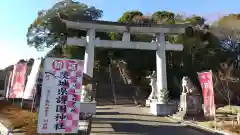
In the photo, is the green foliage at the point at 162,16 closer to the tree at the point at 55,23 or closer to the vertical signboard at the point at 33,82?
the tree at the point at 55,23

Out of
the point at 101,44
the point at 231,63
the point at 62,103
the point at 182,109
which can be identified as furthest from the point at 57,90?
the point at 231,63

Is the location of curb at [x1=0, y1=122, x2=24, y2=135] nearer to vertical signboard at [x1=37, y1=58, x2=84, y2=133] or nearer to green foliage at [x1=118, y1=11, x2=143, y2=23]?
vertical signboard at [x1=37, y1=58, x2=84, y2=133]

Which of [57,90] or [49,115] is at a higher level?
[57,90]

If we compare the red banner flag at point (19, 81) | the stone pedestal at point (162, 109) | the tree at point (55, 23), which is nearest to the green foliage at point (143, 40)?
the tree at point (55, 23)

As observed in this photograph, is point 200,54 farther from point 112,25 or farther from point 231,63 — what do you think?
point 112,25

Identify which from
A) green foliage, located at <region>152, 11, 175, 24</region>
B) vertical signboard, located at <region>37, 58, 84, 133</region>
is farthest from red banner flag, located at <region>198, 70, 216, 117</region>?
green foliage, located at <region>152, 11, 175, 24</region>

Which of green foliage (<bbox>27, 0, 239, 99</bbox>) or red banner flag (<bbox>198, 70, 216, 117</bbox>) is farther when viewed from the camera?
green foliage (<bbox>27, 0, 239, 99</bbox>)

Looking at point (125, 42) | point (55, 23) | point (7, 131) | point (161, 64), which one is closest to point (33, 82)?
point (7, 131)

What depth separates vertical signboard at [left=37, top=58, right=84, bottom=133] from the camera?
6.36m

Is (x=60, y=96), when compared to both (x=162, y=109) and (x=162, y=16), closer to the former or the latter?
(x=162, y=109)

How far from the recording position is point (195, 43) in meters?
29.6

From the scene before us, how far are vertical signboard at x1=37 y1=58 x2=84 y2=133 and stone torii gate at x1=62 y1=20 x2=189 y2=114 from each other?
35.9ft

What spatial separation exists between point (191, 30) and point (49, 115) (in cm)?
2632

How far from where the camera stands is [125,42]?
19156 mm
